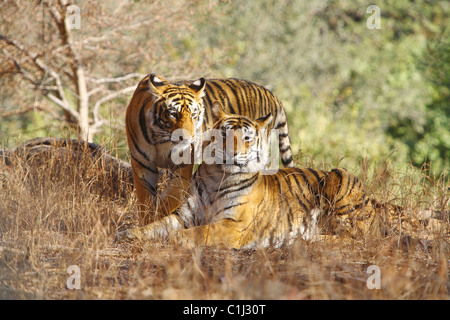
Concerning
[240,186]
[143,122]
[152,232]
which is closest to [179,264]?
[152,232]

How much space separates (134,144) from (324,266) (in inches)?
76.9

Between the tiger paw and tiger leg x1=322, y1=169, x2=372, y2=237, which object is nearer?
the tiger paw

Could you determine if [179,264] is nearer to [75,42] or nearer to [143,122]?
[143,122]

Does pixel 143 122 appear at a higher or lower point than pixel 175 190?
higher

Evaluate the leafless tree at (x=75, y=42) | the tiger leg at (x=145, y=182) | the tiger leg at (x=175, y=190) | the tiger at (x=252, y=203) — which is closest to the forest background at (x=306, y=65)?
the leafless tree at (x=75, y=42)

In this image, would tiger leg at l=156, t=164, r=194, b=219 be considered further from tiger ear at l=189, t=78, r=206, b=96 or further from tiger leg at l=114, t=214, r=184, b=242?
tiger ear at l=189, t=78, r=206, b=96

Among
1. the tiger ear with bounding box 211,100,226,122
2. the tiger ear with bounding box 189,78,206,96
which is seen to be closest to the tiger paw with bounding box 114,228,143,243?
the tiger ear with bounding box 211,100,226,122

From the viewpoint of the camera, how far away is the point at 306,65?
38.6 feet

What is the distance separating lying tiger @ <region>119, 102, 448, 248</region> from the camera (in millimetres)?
3830

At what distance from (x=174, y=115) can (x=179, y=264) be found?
142 cm

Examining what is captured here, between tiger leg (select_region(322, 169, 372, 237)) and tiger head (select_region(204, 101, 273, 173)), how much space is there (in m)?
0.79

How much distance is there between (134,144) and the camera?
4500 millimetres
